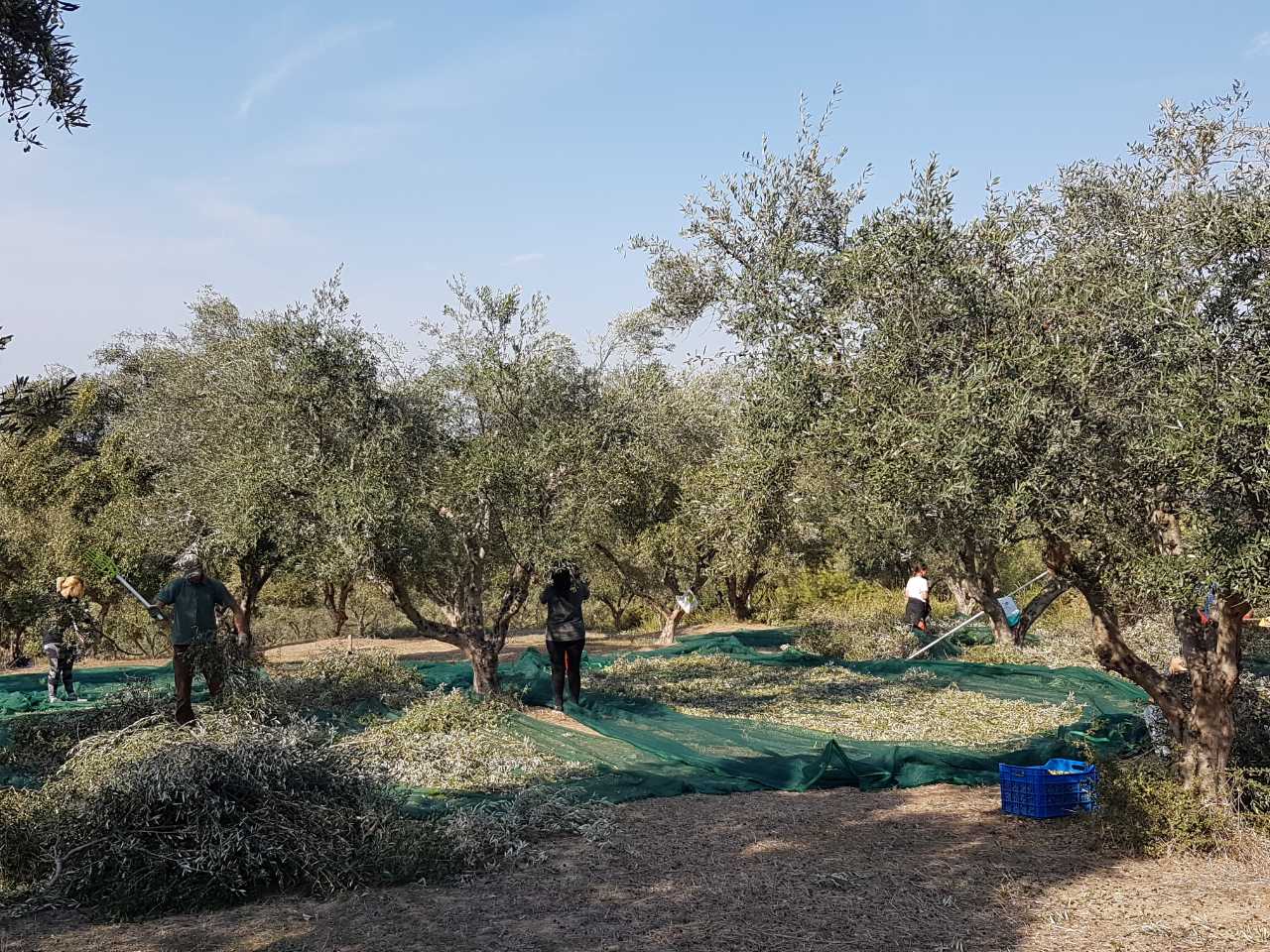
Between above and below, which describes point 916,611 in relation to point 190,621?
below

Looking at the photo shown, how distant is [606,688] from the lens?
1404cm

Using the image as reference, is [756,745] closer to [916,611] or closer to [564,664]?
[564,664]

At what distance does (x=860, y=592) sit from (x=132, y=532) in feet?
59.3

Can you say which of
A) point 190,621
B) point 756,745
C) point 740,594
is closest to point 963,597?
point 740,594

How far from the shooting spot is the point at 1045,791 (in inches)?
292

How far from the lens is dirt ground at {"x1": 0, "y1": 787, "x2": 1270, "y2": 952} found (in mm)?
5258

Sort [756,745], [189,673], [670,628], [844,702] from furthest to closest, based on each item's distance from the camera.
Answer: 1. [670,628]
2. [844,702]
3. [756,745]
4. [189,673]

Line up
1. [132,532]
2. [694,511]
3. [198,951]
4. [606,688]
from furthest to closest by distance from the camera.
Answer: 1. [694,511]
2. [132,532]
3. [606,688]
4. [198,951]

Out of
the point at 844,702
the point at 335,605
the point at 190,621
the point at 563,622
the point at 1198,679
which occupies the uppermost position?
the point at 190,621

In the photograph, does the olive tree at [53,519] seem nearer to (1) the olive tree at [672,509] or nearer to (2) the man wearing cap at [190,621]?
(2) the man wearing cap at [190,621]

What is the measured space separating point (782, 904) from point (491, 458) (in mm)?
6059

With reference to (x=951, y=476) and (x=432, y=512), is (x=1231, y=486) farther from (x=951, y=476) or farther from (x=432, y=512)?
(x=432, y=512)

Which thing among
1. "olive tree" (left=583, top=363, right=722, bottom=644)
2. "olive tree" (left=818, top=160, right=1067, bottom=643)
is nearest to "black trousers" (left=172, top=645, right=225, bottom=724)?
"olive tree" (left=818, top=160, right=1067, bottom=643)

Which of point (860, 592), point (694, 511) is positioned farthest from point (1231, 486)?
point (860, 592)
